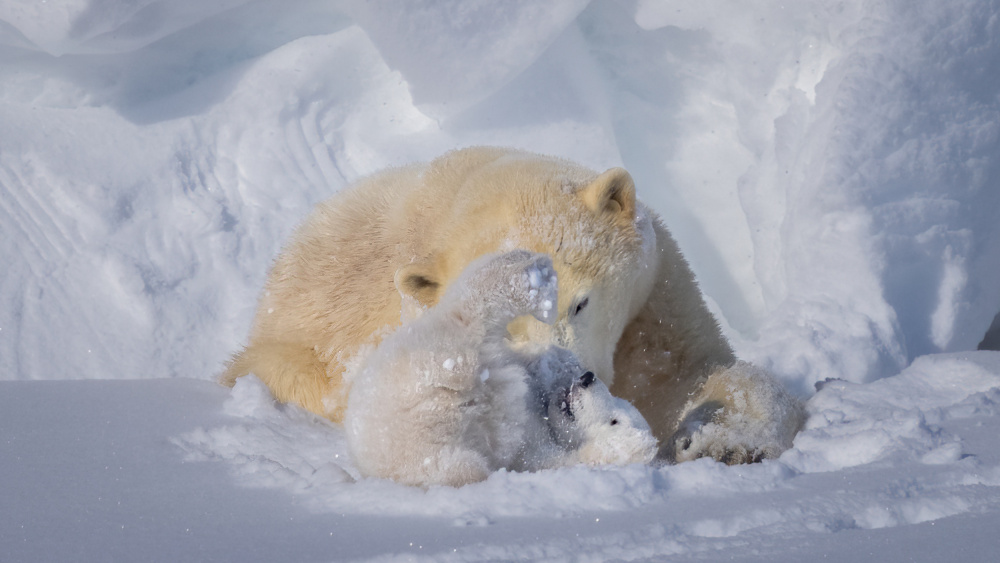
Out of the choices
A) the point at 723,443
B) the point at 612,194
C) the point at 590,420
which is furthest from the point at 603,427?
the point at 612,194

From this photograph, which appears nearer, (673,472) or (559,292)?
(673,472)

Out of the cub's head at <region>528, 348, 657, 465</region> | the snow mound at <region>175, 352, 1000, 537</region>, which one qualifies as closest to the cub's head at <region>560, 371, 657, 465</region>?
the cub's head at <region>528, 348, 657, 465</region>

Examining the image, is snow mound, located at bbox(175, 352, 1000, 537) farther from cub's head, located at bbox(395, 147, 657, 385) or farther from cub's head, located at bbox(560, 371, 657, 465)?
cub's head, located at bbox(395, 147, 657, 385)

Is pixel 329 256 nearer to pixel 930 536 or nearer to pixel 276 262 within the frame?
pixel 276 262

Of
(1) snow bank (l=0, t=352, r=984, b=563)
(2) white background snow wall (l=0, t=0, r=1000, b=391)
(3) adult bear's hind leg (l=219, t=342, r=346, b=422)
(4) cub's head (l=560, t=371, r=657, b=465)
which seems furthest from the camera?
(2) white background snow wall (l=0, t=0, r=1000, b=391)

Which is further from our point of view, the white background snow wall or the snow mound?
the white background snow wall

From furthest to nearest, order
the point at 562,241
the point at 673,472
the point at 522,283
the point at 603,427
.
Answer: the point at 562,241 < the point at 603,427 < the point at 522,283 < the point at 673,472

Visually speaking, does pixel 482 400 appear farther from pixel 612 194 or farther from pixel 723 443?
pixel 612 194

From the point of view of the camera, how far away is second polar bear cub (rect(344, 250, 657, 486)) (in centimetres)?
173

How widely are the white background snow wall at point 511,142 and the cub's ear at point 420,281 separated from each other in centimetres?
215

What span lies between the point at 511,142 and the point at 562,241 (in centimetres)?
328

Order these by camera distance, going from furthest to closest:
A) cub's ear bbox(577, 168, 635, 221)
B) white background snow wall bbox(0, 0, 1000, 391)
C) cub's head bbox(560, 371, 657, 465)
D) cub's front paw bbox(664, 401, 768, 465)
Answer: white background snow wall bbox(0, 0, 1000, 391)
cub's ear bbox(577, 168, 635, 221)
cub's front paw bbox(664, 401, 768, 465)
cub's head bbox(560, 371, 657, 465)

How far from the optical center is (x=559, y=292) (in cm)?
222

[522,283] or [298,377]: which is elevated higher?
[298,377]
